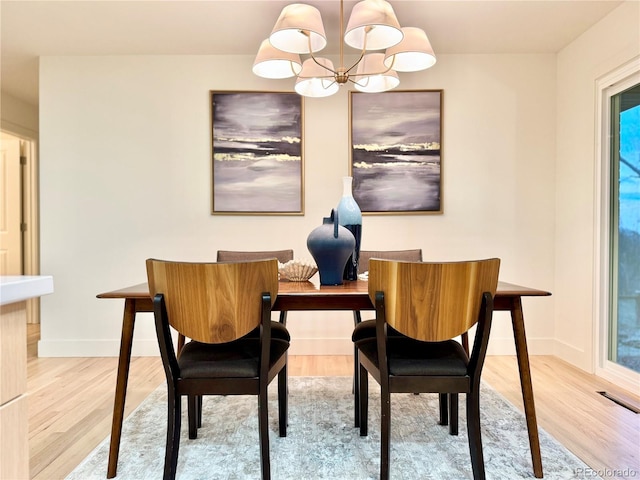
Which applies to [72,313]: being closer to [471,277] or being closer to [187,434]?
[187,434]

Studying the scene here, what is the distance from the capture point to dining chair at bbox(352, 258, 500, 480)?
1363 millimetres

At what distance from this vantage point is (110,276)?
3.34 metres

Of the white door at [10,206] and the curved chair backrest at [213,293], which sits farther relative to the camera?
the white door at [10,206]

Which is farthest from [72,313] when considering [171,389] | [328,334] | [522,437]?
[522,437]

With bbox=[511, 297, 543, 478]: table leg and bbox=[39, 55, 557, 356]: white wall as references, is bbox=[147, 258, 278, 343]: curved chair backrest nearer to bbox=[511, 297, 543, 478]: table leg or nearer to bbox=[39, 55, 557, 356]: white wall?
bbox=[511, 297, 543, 478]: table leg

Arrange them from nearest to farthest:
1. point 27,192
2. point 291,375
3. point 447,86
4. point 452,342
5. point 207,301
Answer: point 207,301, point 452,342, point 291,375, point 447,86, point 27,192

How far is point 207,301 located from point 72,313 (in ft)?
8.48

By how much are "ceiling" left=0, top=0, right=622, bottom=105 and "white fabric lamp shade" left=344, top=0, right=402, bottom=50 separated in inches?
27.0

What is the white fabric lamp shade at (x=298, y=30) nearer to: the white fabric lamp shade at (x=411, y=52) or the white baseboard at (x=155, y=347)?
the white fabric lamp shade at (x=411, y=52)

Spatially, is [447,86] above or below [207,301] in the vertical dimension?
above

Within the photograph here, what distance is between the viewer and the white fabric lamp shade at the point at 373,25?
1748mm

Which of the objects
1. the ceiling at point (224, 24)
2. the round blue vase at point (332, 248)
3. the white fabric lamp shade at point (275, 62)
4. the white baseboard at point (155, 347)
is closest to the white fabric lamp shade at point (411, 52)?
the white fabric lamp shade at point (275, 62)

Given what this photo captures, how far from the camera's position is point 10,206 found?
4.44 meters

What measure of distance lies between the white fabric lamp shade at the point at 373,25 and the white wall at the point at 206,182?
128 centimetres
